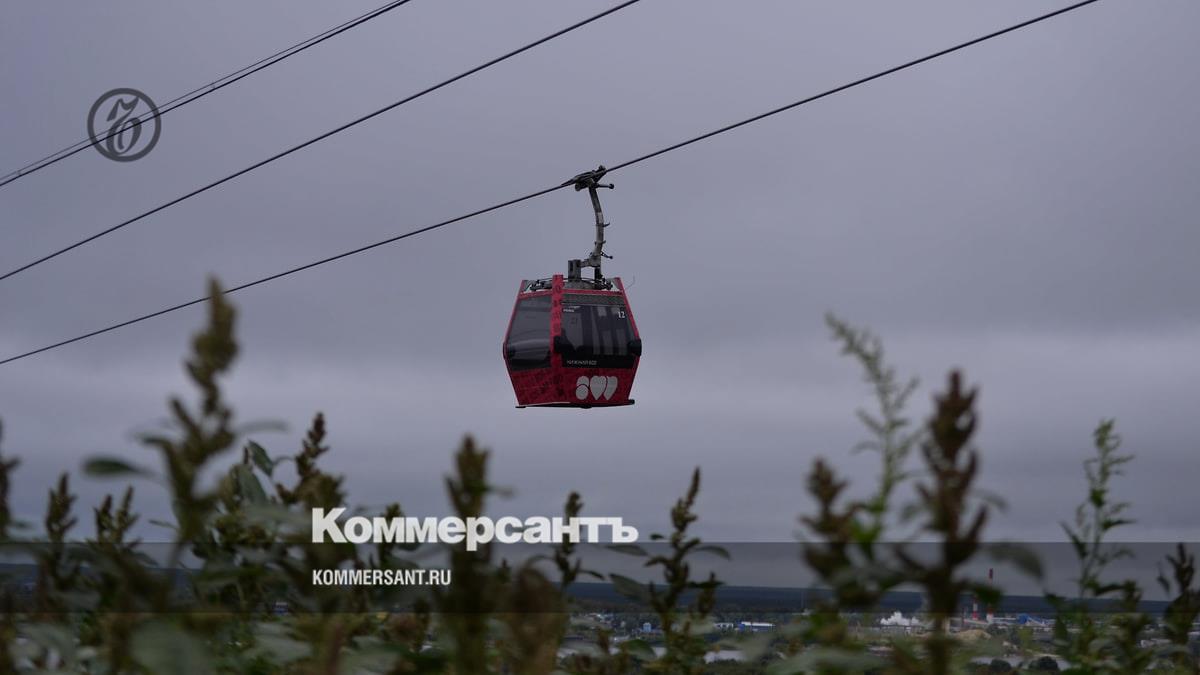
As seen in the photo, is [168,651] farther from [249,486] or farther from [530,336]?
[530,336]

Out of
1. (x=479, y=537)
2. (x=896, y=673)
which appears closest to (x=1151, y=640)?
(x=896, y=673)

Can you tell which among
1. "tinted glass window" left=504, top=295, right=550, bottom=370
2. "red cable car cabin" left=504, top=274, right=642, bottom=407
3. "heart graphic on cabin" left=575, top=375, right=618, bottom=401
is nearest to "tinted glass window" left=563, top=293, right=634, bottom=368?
"red cable car cabin" left=504, top=274, right=642, bottom=407

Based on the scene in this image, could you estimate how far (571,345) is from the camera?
2039cm

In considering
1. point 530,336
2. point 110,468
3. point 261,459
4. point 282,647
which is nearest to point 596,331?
point 530,336

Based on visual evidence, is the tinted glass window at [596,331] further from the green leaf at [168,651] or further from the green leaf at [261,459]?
the green leaf at [168,651]

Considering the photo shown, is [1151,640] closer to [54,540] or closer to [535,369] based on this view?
[54,540]

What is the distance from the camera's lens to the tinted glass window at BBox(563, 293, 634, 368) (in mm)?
20516

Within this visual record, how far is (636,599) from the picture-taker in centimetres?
215

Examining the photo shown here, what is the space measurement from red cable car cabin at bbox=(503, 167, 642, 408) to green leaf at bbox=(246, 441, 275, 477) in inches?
708

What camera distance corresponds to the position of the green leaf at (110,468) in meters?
1.33

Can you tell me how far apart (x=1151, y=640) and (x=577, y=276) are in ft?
63.1

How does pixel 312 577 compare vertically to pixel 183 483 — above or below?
below

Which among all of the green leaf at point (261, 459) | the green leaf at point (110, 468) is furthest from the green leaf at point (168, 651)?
the green leaf at point (261, 459)

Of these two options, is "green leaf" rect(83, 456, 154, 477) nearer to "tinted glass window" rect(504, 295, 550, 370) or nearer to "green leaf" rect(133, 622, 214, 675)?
"green leaf" rect(133, 622, 214, 675)
